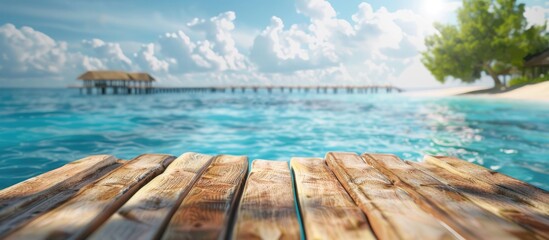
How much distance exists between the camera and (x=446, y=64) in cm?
3722

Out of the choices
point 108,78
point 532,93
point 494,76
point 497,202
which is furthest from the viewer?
point 108,78

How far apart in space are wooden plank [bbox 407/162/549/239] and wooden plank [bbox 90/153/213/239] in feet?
4.68

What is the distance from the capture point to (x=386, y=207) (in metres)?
1.55

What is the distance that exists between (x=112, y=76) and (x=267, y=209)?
58.1m

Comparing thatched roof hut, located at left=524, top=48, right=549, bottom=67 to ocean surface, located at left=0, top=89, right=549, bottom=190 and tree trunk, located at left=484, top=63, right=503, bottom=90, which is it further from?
ocean surface, located at left=0, top=89, right=549, bottom=190

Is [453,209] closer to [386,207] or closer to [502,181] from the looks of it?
[386,207]

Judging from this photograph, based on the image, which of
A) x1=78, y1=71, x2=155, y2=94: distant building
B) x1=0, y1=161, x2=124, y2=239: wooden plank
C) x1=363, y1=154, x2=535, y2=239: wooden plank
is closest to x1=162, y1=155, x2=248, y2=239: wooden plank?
x1=0, y1=161, x2=124, y2=239: wooden plank

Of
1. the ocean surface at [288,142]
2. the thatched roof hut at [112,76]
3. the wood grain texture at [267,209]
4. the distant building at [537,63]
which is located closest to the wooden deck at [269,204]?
the wood grain texture at [267,209]

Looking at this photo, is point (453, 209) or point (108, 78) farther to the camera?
point (108, 78)

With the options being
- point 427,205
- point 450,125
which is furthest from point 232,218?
point 450,125

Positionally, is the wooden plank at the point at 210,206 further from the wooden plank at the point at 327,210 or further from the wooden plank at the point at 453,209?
the wooden plank at the point at 453,209

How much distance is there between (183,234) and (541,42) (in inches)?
1929

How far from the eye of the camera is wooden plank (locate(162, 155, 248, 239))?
1294mm

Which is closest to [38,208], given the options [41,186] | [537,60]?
[41,186]
